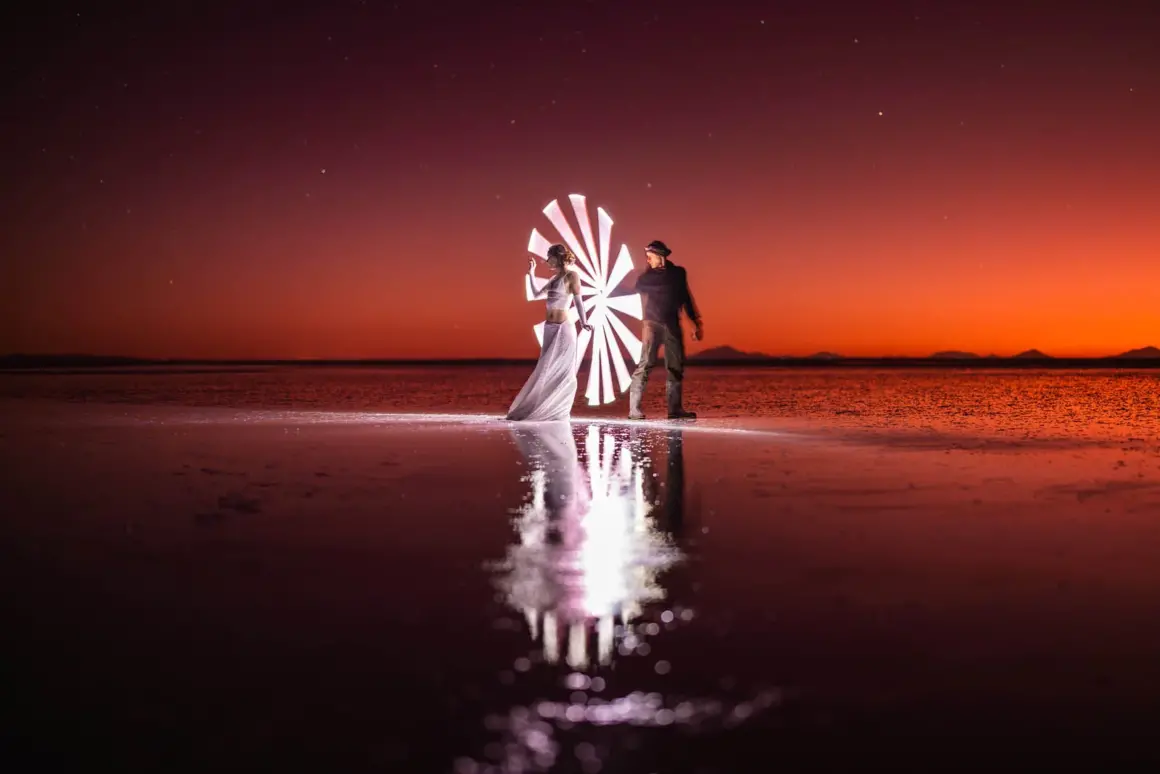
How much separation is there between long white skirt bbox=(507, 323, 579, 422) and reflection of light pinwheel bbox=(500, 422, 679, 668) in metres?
6.88

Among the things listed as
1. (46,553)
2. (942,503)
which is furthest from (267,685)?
(942,503)

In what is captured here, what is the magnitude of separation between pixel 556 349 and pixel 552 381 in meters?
0.64

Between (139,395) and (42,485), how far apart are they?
74.1 feet

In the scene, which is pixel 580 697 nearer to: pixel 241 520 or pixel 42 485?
pixel 241 520

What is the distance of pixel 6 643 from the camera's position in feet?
15.2

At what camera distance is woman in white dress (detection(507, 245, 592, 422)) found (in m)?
18.2

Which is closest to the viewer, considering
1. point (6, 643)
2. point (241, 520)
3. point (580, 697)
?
point (580, 697)

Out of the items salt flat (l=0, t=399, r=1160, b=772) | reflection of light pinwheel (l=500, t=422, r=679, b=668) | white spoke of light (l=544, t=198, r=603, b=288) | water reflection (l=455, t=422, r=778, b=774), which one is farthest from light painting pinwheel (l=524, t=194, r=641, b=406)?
water reflection (l=455, t=422, r=778, b=774)

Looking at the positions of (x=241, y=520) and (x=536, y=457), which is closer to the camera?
(x=241, y=520)

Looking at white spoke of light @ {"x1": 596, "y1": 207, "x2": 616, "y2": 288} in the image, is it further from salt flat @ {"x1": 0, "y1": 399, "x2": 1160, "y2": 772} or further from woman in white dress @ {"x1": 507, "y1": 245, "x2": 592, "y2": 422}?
salt flat @ {"x1": 0, "y1": 399, "x2": 1160, "y2": 772}

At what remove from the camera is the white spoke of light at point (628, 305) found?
19016 mm

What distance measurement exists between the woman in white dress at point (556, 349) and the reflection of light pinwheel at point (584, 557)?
22.6 feet

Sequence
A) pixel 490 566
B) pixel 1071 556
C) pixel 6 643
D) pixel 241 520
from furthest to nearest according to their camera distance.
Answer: pixel 241 520
pixel 1071 556
pixel 490 566
pixel 6 643

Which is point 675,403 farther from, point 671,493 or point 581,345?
point 671,493
